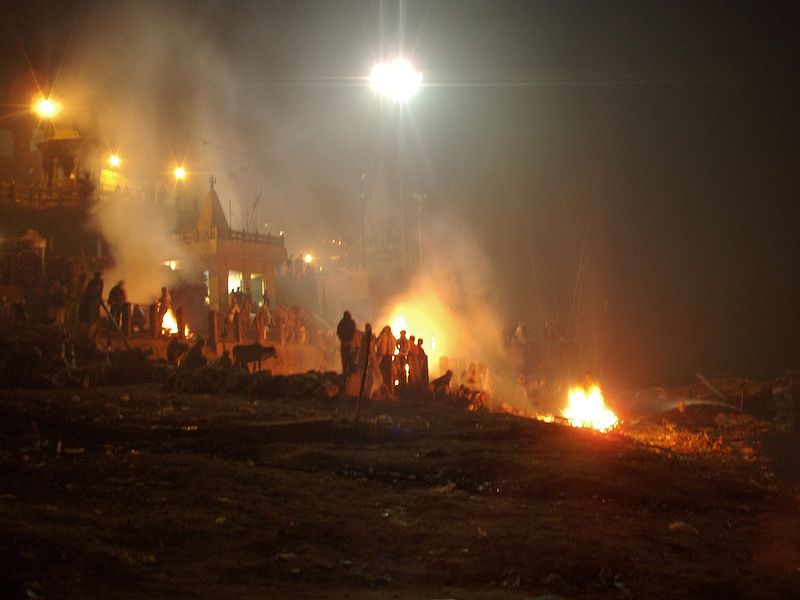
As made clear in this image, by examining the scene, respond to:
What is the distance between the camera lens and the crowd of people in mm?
21406

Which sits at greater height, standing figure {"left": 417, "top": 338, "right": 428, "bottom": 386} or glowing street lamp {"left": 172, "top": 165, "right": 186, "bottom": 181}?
glowing street lamp {"left": 172, "top": 165, "right": 186, "bottom": 181}

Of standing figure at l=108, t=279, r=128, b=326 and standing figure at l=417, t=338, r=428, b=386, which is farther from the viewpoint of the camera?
standing figure at l=108, t=279, r=128, b=326

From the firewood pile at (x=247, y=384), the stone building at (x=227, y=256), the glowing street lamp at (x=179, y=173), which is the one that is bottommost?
the firewood pile at (x=247, y=384)

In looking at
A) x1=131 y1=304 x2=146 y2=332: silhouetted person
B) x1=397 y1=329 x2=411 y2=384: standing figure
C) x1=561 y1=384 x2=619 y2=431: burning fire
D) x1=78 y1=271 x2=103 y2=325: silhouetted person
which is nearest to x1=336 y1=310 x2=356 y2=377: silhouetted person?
x1=397 y1=329 x2=411 y2=384: standing figure

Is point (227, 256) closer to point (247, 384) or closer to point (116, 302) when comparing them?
point (116, 302)

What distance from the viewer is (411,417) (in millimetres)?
17812

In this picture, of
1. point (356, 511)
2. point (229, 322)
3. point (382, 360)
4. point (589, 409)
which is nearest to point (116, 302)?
point (229, 322)

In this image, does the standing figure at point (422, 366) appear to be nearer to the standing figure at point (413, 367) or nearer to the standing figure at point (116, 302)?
the standing figure at point (413, 367)

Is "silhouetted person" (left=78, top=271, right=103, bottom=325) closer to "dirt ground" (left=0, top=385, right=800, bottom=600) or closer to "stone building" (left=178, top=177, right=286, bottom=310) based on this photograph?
"dirt ground" (left=0, top=385, right=800, bottom=600)

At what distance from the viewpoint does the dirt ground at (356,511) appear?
21.2 ft

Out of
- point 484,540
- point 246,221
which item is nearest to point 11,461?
point 484,540

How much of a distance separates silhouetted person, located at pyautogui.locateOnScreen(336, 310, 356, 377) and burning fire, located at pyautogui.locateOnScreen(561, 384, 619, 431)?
10.4 m

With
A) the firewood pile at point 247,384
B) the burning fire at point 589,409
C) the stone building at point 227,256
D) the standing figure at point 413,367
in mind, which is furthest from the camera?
the stone building at point 227,256

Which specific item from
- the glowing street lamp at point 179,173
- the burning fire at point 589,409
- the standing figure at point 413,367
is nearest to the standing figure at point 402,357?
the standing figure at point 413,367
